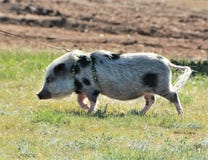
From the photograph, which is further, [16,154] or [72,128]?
[72,128]

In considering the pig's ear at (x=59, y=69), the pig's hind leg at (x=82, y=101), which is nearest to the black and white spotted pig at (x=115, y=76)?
the pig's ear at (x=59, y=69)

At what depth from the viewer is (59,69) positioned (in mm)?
13312

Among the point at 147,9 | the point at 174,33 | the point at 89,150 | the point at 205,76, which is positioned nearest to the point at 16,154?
the point at 89,150

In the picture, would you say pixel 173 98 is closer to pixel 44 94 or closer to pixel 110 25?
pixel 44 94

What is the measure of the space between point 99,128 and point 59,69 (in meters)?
1.70

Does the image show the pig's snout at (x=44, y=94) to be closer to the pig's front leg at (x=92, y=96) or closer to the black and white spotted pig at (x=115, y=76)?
the black and white spotted pig at (x=115, y=76)

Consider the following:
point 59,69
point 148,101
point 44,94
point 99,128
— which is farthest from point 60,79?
point 99,128

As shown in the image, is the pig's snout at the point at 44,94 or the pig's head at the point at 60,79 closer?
the pig's head at the point at 60,79

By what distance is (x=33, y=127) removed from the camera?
465 inches

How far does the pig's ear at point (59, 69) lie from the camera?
43.6 feet

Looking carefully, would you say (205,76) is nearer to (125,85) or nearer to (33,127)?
(125,85)

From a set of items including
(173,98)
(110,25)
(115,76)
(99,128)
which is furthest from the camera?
(110,25)

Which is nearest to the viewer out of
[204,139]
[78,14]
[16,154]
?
[16,154]

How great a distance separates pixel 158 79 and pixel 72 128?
5.51ft
